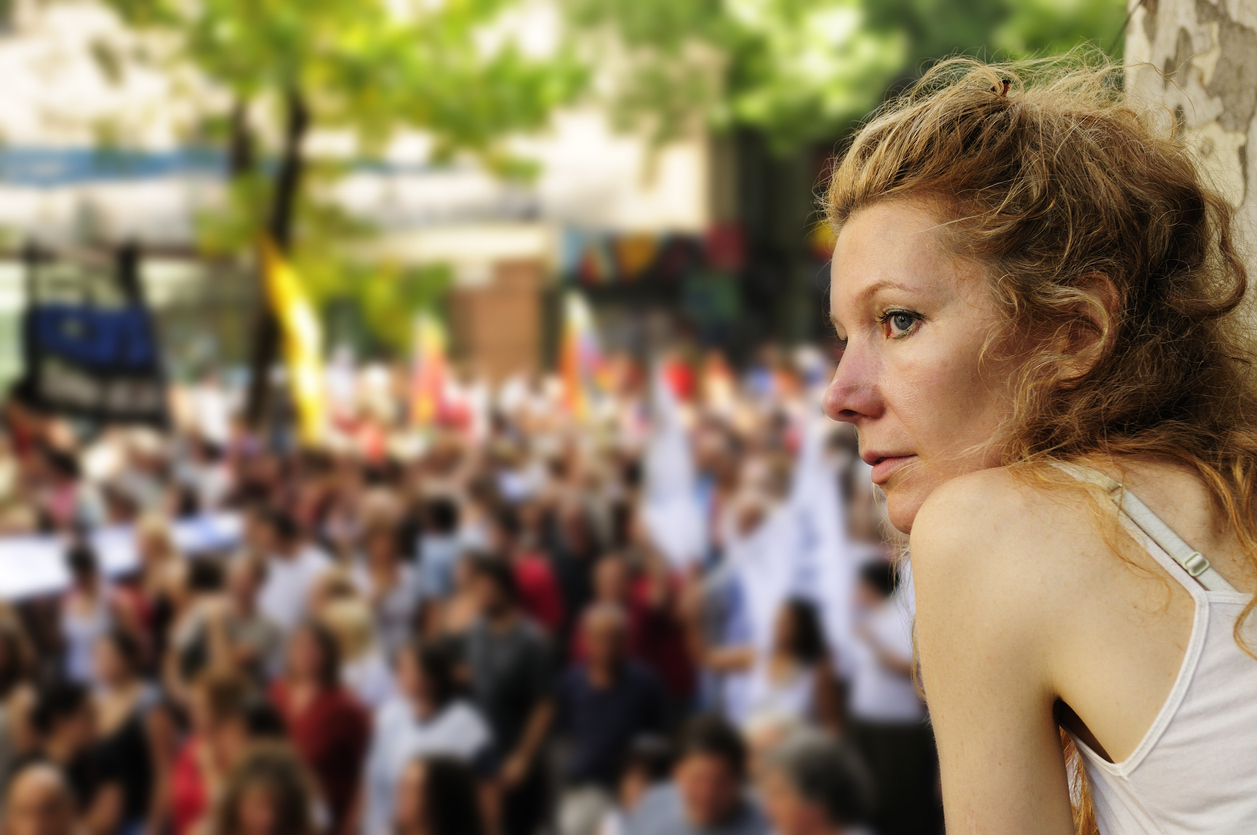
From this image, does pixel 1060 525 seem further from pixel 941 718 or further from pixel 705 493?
pixel 705 493

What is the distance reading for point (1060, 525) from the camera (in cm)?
83

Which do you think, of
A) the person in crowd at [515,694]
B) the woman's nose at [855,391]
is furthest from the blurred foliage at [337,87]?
the woman's nose at [855,391]

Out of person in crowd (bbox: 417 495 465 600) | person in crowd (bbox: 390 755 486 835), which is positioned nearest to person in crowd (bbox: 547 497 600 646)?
person in crowd (bbox: 417 495 465 600)

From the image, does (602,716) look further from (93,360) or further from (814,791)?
(93,360)

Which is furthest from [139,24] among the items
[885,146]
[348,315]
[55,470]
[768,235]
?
[768,235]

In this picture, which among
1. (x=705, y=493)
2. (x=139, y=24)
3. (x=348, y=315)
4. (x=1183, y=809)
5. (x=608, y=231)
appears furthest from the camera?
(x=608, y=231)

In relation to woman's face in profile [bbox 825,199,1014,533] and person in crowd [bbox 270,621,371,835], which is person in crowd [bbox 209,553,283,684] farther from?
woman's face in profile [bbox 825,199,1014,533]

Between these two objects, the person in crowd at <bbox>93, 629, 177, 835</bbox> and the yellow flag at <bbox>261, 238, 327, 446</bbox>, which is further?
the yellow flag at <bbox>261, 238, 327, 446</bbox>

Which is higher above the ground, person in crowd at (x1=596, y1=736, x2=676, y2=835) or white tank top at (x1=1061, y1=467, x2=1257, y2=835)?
white tank top at (x1=1061, y1=467, x2=1257, y2=835)

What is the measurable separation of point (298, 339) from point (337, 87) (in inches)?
81.1

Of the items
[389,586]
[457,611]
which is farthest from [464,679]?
[389,586]

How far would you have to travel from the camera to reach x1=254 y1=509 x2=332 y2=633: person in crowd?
21.9 ft

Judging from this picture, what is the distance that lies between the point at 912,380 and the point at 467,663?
505 cm

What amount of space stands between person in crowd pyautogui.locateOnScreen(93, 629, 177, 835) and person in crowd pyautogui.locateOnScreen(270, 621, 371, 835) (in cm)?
61
